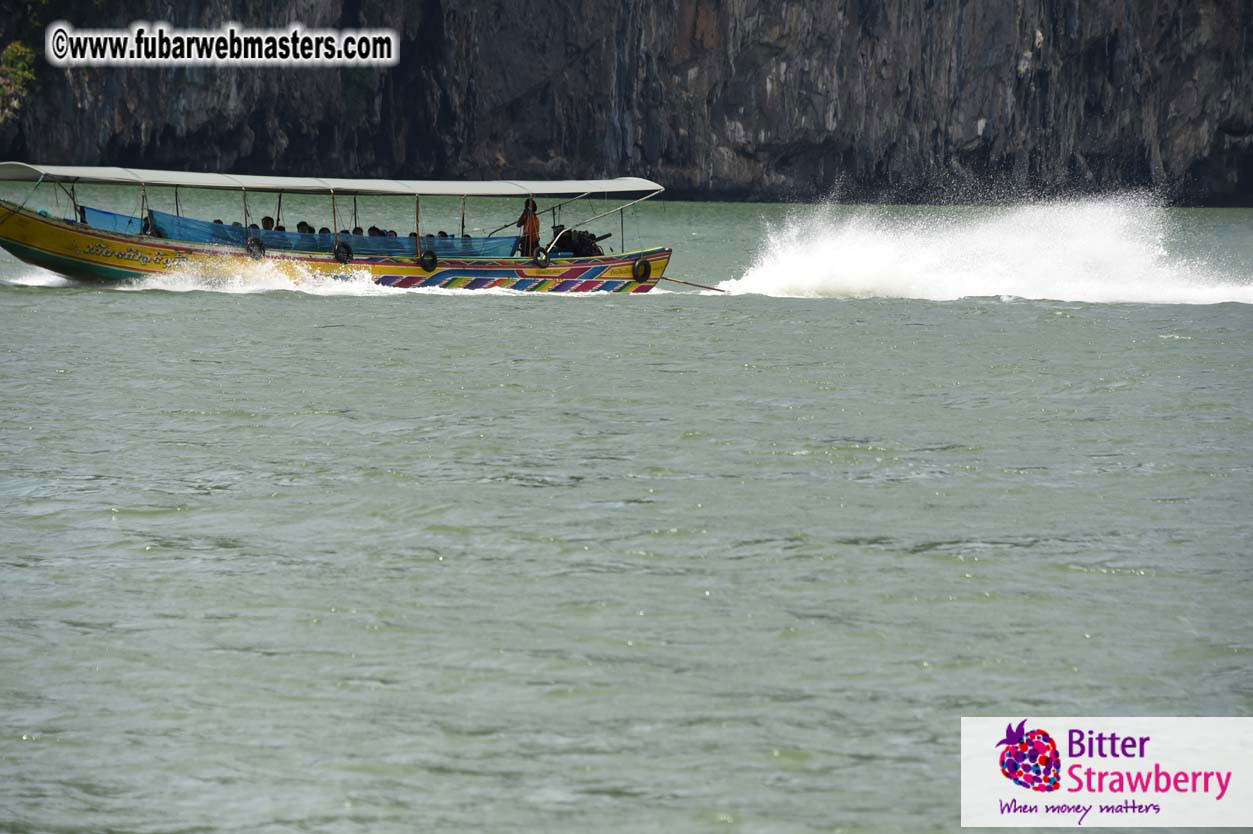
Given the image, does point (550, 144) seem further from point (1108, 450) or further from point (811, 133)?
point (1108, 450)

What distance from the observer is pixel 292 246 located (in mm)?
32250

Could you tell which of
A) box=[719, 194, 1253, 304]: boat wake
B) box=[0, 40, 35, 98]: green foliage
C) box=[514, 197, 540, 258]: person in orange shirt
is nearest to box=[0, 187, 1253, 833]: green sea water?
box=[514, 197, 540, 258]: person in orange shirt

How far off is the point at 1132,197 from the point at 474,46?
1461 inches

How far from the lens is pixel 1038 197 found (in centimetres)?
9225

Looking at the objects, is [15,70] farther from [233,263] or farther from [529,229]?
[529,229]

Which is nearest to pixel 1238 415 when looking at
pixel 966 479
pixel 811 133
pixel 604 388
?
Answer: pixel 966 479

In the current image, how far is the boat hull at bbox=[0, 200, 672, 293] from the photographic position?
102 ft

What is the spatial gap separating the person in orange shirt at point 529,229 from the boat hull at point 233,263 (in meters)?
0.34

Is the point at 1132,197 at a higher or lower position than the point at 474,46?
lower

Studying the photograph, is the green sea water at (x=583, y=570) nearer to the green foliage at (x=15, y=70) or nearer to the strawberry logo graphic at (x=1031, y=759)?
the strawberry logo graphic at (x=1031, y=759)

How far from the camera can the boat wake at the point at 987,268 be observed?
37219 mm

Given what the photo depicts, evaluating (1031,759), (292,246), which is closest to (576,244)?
(292,246)

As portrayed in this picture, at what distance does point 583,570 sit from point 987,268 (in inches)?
1220

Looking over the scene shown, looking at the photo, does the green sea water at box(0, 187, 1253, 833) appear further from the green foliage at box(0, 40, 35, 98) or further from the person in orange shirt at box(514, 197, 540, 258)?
the green foliage at box(0, 40, 35, 98)
